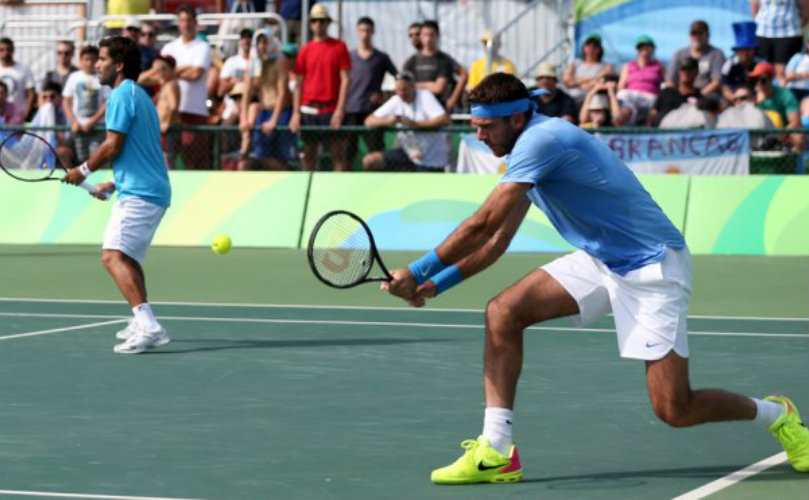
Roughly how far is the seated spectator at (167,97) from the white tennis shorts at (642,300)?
41.5ft

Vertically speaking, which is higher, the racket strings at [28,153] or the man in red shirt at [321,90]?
the man in red shirt at [321,90]

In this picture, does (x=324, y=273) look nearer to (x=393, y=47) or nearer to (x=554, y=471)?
(x=554, y=471)

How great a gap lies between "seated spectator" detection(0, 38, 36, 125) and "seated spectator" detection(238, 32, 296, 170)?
3565mm

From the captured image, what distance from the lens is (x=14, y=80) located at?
2186 cm

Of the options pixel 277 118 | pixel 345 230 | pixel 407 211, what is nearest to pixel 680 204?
pixel 407 211

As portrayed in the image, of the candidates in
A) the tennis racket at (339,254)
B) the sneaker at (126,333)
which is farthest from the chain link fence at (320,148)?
the tennis racket at (339,254)

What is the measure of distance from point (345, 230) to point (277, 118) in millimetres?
12185

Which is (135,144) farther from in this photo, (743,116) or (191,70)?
(743,116)

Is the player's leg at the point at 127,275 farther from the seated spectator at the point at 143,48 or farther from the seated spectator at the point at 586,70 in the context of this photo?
the seated spectator at the point at 586,70

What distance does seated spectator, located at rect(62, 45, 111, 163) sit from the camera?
19.6 meters

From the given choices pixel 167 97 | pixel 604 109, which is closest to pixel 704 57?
pixel 604 109

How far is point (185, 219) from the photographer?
18.9m

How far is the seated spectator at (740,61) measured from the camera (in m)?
19.7

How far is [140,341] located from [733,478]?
4.98 metres
